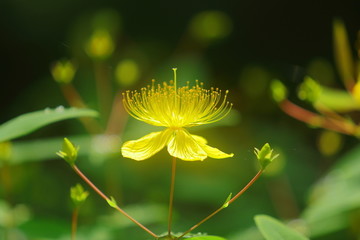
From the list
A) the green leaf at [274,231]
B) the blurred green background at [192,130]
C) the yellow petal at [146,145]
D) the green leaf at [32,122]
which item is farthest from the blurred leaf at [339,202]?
the green leaf at [32,122]

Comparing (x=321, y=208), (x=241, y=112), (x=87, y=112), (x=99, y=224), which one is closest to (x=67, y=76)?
(x=99, y=224)

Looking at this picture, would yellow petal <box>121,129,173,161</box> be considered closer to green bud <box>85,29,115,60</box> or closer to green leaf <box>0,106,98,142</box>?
green leaf <box>0,106,98,142</box>

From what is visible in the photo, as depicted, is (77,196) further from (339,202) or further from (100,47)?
(100,47)

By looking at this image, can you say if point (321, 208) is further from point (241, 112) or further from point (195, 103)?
point (241, 112)

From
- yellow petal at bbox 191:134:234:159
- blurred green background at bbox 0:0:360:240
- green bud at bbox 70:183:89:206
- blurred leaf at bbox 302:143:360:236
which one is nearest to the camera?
yellow petal at bbox 191:134:234:159

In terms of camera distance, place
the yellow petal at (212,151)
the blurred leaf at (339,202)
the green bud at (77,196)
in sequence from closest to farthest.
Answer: the yellow petal at (212,151), the green bud at (77,196), the blurred leaf at (339,202)

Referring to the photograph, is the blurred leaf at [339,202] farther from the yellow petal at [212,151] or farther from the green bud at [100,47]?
the green bud at [100,47]

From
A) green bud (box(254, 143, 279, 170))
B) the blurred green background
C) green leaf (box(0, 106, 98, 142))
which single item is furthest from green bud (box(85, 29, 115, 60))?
green bud (box(254, 143, 279, 170))
